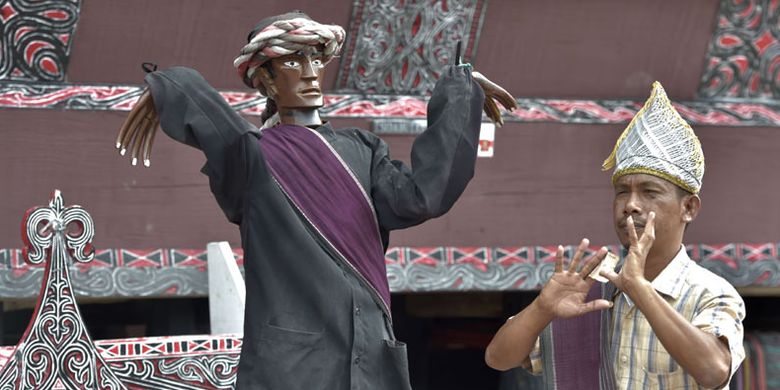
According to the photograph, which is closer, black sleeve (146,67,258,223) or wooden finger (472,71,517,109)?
black sleeve (146,67,258,223)

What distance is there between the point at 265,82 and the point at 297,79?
88 mm

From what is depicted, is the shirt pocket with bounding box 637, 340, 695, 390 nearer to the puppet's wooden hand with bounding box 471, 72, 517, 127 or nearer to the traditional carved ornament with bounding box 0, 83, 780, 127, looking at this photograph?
the puppet's wooden hand with bounding box 471, 72, 517, 127

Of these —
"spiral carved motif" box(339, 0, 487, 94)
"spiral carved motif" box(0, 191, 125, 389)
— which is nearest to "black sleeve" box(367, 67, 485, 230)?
"spiral carved motif" box(0, 191, 125, 389)

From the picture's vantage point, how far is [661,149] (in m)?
4.00

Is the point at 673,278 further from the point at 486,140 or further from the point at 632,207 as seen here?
the point at 486,140

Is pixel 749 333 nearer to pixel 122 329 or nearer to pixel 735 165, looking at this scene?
pixel 735 165

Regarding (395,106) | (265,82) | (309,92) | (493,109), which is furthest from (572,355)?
(395,106)

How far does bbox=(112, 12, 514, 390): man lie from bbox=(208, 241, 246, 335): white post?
1680 mm

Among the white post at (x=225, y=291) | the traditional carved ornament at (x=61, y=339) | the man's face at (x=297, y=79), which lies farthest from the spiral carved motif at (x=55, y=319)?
the man's face at (x=297, y=79)

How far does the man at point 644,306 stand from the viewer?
146 inches

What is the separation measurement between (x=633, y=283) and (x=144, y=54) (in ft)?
9.81

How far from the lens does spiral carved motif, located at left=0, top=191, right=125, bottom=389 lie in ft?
16.0

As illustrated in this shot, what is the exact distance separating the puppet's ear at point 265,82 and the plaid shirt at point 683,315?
1.00 m

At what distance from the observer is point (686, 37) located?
23.3 feet
